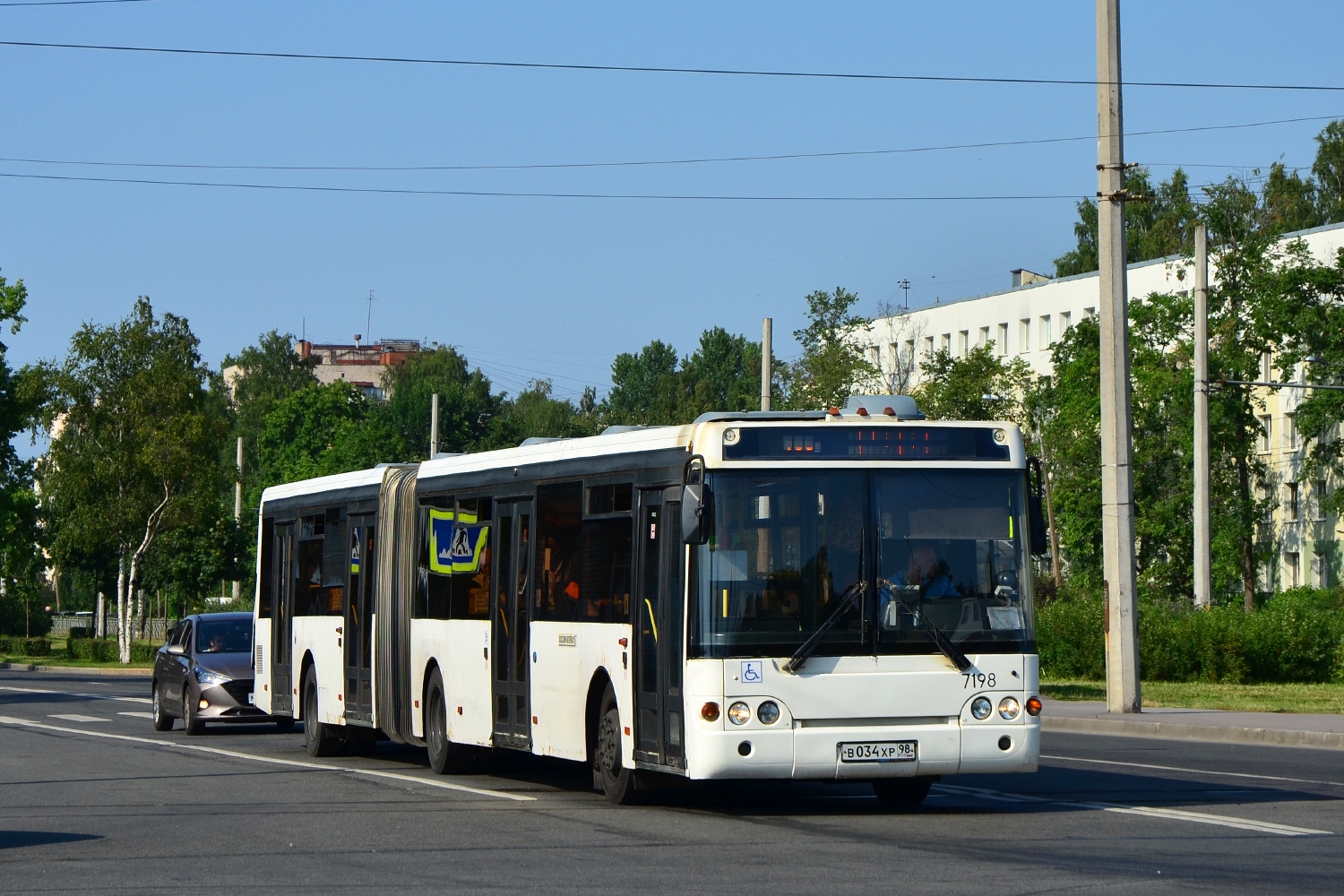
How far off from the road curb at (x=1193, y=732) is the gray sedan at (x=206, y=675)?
1009 cm

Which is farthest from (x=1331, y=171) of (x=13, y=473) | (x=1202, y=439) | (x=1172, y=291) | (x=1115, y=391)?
(x=1115, y=391)

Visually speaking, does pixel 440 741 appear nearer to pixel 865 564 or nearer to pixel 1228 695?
pixel 865 564

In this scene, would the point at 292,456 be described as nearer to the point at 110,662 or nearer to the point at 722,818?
the point at 110,662

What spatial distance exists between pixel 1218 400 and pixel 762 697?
182ft

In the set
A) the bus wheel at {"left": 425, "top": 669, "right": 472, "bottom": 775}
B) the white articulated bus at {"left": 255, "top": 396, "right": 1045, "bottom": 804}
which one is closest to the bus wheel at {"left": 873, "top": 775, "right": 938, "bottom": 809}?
the white articulated bus at {"left": 255, "top": 396, "right": 1045, "bottom": 804}

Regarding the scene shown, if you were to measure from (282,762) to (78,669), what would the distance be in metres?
41.3

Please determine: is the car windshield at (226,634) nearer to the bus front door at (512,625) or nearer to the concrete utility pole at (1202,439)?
the bus front door at (512,625)

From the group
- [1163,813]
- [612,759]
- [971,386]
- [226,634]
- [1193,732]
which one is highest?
[971,386]

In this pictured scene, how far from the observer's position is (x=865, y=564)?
502 inches

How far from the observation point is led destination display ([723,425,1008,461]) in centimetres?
1288

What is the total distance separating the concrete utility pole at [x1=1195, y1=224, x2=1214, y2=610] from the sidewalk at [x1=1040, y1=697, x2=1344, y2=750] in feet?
48.4

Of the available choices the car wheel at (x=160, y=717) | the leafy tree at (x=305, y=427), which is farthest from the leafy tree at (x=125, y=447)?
the leafy tree at (x=305, y=427)

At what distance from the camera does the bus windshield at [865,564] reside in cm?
1258

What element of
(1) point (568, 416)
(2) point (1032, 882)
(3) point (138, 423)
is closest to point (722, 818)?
(2) point (1032, 882)
